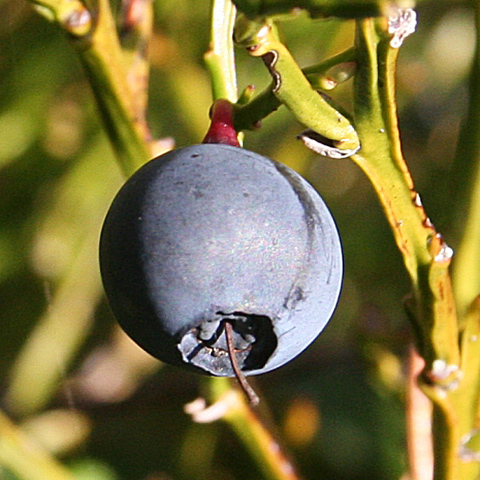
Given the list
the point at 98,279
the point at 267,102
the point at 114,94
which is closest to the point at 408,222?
Answer: the point at 267,102

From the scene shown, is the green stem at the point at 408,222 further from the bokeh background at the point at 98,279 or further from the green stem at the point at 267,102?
the bokeh background at the point at 98,279

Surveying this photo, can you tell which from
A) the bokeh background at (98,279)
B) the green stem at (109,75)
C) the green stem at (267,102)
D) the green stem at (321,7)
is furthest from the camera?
the bokeh background at (98,279)

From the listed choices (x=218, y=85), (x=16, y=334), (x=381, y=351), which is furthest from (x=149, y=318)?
(x=16, y=334)

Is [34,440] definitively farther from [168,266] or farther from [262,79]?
[168,266]

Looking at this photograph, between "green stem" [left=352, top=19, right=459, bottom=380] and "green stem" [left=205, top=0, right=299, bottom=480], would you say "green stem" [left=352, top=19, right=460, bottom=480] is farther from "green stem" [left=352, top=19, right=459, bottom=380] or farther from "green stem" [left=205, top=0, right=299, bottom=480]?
"green stem" [left=205, top=0, right=299, bottom=480]

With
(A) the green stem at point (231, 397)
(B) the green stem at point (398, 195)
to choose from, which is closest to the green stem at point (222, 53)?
(A) the green stem at point (231, 397)

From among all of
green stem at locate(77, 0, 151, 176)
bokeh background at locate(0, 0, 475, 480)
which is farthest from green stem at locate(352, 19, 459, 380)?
bokeh background at locate(0, 0, 475, 480)

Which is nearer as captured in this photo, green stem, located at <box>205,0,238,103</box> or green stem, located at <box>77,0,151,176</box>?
green stem, located at <box>205,0,238,103</box>
